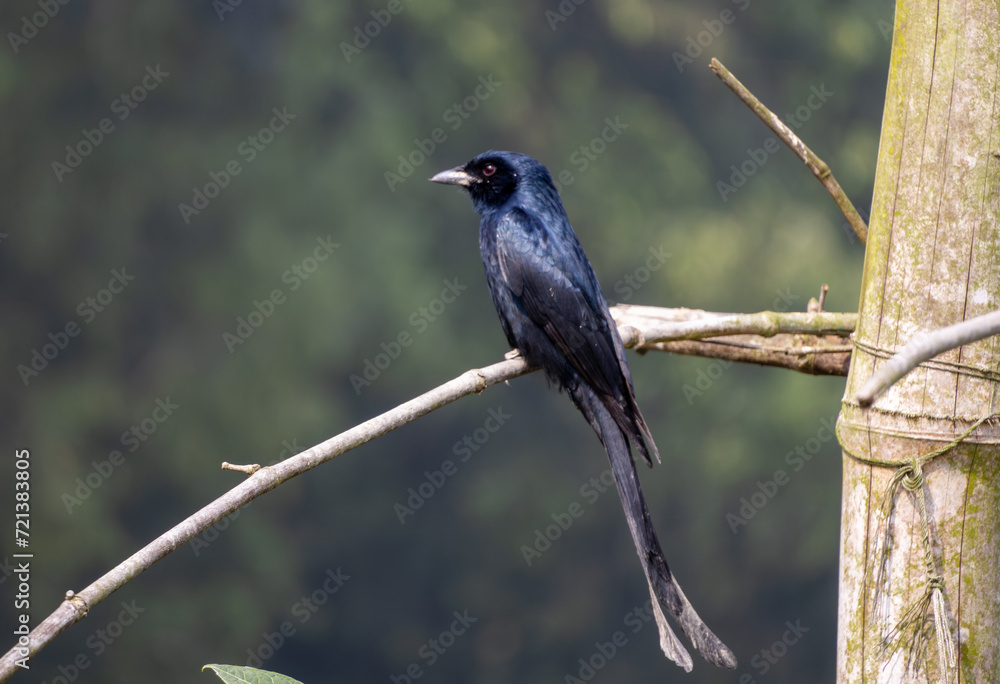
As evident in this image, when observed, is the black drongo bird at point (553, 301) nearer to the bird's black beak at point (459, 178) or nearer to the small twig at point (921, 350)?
the bird's black beak at point (459, 178)

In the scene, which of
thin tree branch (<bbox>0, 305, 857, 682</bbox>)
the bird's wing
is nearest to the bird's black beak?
the bird's wing

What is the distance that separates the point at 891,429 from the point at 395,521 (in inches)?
166

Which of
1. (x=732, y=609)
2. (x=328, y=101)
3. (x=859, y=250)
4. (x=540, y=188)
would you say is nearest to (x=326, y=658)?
(x=732, y=609)

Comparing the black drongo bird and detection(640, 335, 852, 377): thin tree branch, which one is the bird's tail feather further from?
detection(640, 335, 852, 377): thin tree branch

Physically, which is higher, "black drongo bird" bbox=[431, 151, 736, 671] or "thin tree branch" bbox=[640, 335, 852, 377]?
"thin tree branch" bbox=[640, 335, 852, 377]

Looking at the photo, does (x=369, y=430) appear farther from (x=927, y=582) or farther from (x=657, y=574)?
(x=927, y=582)

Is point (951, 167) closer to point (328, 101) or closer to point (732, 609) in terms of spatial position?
point (328, 101)

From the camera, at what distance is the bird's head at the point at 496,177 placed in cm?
261

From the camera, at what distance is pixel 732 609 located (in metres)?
5.72

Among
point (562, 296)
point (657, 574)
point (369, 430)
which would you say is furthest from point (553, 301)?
point (369, 430)

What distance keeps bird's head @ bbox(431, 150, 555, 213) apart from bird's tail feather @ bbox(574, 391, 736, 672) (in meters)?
0.74

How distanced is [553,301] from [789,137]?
27.9 inches

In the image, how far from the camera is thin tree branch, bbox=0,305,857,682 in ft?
3.53

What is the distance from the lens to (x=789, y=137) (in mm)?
1963
